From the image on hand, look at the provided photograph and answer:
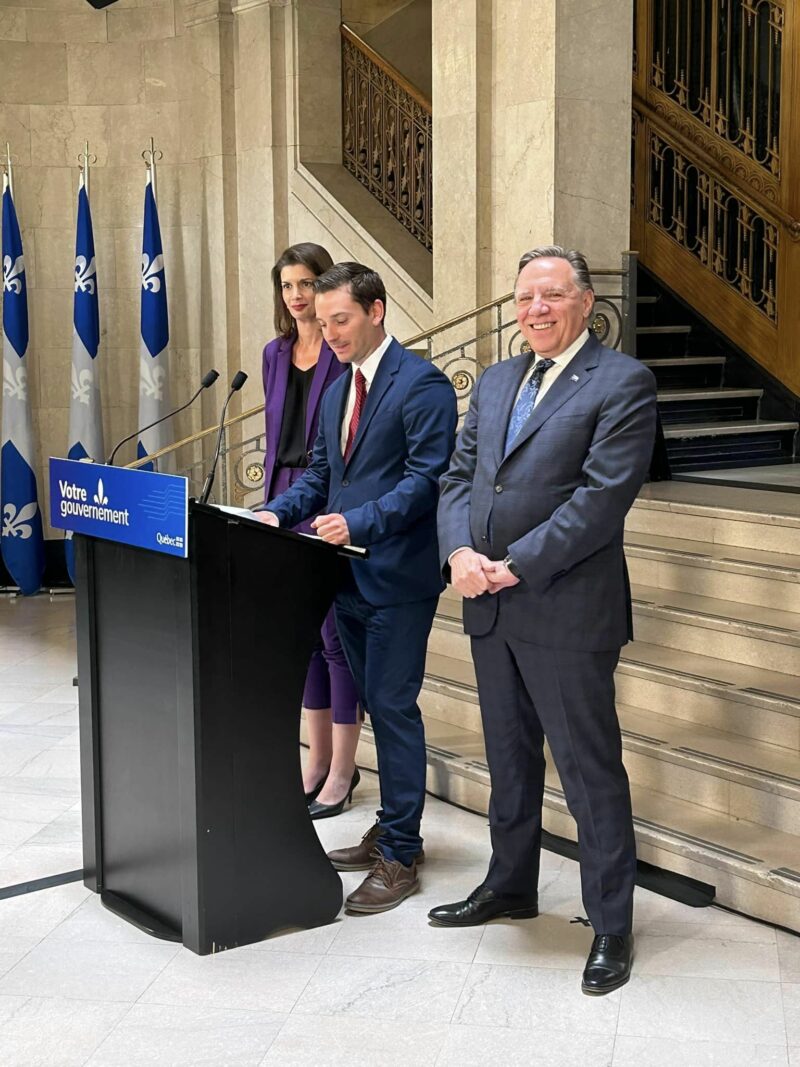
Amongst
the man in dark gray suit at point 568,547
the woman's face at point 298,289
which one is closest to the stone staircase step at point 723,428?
the woman's face at point 298,289

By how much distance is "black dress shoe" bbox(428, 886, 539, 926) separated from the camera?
12.6 feet

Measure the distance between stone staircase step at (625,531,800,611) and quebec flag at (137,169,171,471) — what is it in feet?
14.3

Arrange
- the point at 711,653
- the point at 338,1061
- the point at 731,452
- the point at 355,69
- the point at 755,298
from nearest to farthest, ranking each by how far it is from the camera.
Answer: the point at 338,1061 < the point at 711,653 < the point at 731,452 < the point at 755,298 < the point at 355,69

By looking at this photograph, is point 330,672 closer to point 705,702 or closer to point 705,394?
point 705,702

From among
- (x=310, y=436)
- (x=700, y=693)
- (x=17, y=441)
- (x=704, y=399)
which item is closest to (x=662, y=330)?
(x=704, y=399)

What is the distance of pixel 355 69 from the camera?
9.38 metres

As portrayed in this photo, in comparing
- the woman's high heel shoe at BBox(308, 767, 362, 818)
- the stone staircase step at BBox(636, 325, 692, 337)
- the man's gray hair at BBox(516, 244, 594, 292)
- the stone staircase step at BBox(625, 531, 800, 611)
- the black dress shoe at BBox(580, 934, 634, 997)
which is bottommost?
the black dress shoe at BBox(580, 934, 634, 997)

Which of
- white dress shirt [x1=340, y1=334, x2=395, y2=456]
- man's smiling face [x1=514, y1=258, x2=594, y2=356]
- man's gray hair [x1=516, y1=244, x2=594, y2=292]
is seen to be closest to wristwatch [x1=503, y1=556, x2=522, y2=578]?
man's smiling face [x1=514, y1=258, x2=594, y2=356]

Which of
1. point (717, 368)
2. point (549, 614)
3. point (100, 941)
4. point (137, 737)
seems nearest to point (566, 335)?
point (549, 614)

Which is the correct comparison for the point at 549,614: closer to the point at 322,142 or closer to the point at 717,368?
the point at 717,368

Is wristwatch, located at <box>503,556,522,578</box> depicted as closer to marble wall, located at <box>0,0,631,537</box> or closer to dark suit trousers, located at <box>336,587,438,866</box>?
dark suit trousers, located at <box>336,587,438,866</box>

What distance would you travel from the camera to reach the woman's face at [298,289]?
4438 mm

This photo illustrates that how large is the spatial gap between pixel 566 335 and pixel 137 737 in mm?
1597

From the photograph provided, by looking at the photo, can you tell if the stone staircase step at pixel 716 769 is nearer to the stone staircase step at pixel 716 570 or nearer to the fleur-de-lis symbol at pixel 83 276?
the stone staircase step at pixel 716 570
